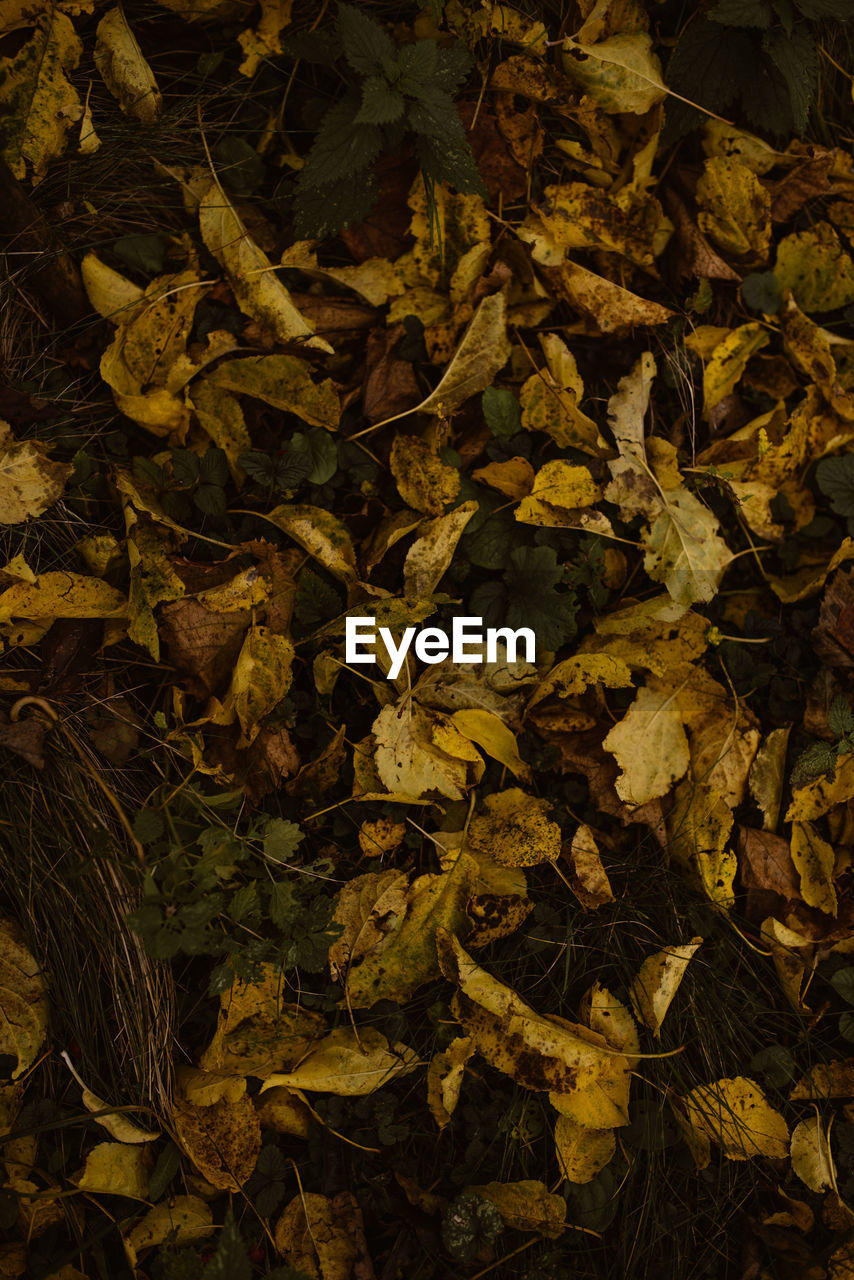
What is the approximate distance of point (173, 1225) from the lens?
6.63 feet

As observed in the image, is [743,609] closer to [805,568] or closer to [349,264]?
[805,568]

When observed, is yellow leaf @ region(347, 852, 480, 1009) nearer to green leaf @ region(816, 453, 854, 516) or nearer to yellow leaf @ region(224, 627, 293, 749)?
yellow leaf @ region(224, 627, 293, 749)

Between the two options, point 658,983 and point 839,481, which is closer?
point 658,983

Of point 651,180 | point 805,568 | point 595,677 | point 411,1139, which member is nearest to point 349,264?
point 651,180

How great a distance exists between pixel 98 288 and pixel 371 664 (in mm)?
1162

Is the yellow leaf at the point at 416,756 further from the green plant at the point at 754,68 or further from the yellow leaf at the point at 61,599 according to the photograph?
the green plant at the point at 754,68

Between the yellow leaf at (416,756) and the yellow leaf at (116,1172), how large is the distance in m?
1.05

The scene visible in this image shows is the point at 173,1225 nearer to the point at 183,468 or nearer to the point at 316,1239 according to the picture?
the point at 316,1239

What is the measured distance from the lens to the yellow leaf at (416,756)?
2.10 m

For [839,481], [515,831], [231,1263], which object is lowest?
[231,1263]

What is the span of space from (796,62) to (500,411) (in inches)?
41.8

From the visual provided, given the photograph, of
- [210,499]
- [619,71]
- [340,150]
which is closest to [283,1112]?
[210,499]

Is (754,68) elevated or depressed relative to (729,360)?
elevated

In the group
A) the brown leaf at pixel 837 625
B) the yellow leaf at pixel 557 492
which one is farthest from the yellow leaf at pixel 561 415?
the brown leaf at pixel 837 625
